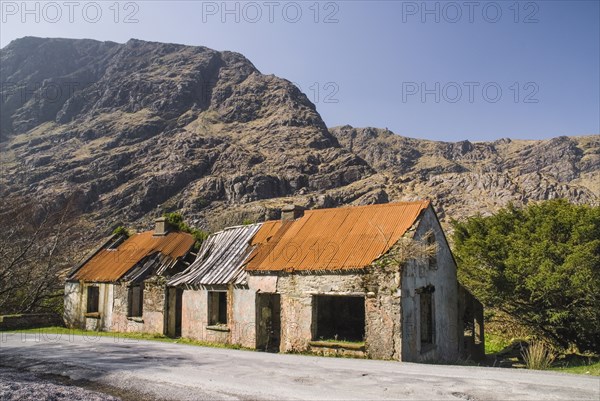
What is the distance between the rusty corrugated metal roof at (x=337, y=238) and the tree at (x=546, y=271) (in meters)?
7.49

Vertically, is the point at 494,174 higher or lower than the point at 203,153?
lower

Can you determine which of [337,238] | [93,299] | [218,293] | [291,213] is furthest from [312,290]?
[93,299]

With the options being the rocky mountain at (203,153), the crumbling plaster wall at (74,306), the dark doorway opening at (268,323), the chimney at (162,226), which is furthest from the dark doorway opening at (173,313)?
the rocky mountain at (203,153)

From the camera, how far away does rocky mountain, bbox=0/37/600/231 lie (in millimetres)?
112062

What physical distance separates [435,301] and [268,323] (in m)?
6.55

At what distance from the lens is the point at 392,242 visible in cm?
1608

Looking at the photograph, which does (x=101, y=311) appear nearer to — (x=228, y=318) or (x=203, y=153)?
(x=228, y=318)

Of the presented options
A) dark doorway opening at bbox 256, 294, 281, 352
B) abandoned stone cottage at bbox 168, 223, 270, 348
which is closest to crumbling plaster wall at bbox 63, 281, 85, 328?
abandoned stone cottage at bbox 168, 223, 270, 348

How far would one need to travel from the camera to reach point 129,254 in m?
26.7

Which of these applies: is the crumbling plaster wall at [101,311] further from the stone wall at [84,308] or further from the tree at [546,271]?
the tree at [546,271]

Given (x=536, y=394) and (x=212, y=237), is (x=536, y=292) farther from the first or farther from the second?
(x=212, y=237)

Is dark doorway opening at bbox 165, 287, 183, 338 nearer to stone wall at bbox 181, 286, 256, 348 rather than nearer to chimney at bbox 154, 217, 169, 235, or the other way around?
stone wall at bbox 181, 286, 256, 348

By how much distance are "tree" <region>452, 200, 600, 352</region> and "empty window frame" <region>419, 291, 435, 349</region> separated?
6403mm

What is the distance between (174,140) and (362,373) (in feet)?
442
